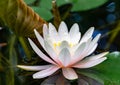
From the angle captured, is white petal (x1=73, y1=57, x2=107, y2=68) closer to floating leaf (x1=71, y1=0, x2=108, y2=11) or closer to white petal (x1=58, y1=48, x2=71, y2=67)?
white petal (x1=58, y1=48, x2=71, y2=67)

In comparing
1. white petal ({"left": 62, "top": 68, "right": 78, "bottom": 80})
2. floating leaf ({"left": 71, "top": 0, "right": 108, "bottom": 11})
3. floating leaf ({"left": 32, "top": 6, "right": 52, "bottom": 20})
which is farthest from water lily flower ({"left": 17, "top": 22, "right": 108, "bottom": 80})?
floating leaf ({"left": 71, "top": 0, "right": 108, "bottom": 11})

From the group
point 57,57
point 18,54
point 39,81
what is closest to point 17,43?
point 18,54

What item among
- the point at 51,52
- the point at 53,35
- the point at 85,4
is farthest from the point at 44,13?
the point at 51,52

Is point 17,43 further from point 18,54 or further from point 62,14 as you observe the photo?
point 62,14

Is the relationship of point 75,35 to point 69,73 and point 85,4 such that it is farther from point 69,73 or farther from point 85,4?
point 85,4

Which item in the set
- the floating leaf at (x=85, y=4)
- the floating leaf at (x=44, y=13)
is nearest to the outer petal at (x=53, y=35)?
the floating leaf at (x=44, y=13)
